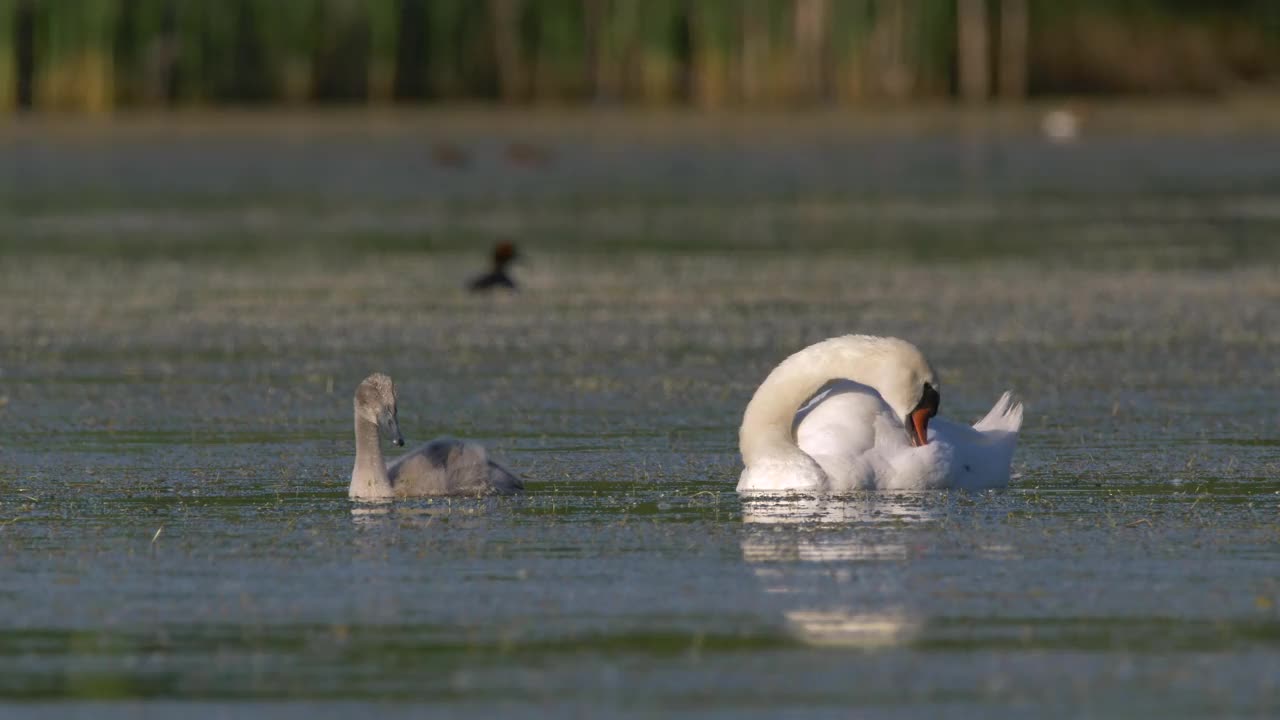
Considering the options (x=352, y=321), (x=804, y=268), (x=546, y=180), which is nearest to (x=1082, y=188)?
(x=546, y=180)

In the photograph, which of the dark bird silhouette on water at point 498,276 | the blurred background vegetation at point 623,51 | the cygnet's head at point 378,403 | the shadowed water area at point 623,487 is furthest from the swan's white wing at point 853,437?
the blurred background vegetation at point 623,51

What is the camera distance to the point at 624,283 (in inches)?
745

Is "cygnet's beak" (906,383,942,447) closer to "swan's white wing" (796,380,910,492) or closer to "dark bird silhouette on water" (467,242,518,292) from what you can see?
"swan's white wing" (796,380,910,492)

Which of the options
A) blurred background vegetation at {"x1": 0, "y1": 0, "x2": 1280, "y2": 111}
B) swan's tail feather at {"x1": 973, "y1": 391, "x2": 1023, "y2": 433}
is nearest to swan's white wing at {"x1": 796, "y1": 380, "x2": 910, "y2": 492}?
swan's tail feather at {"x1": 973, "y1": 391, "x2": 1023, "y2": 433}

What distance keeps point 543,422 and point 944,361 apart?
9.22 ft

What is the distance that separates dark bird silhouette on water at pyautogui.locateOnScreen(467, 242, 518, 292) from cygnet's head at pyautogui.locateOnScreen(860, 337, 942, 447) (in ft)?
29.0

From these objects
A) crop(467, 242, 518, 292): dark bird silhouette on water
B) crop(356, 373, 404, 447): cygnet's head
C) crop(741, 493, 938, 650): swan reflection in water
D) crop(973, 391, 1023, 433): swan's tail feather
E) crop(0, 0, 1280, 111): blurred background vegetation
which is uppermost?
crop(0, 0, 1280, 111): blurred background vegetation

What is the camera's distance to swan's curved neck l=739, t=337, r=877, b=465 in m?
9.52

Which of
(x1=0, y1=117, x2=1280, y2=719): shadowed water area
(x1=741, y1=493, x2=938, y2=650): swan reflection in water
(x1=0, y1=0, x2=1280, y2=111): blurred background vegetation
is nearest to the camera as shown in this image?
(x1=0, y1=117, x2=1280, y2=719): shadowed water area

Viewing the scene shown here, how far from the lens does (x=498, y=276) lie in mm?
18328

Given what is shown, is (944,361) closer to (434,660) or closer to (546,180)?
(434,660)

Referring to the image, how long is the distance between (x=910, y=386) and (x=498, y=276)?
29.5 ft

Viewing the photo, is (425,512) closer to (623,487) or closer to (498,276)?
(623,487)

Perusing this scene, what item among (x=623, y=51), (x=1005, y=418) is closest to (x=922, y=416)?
(x=1005, y=418)
